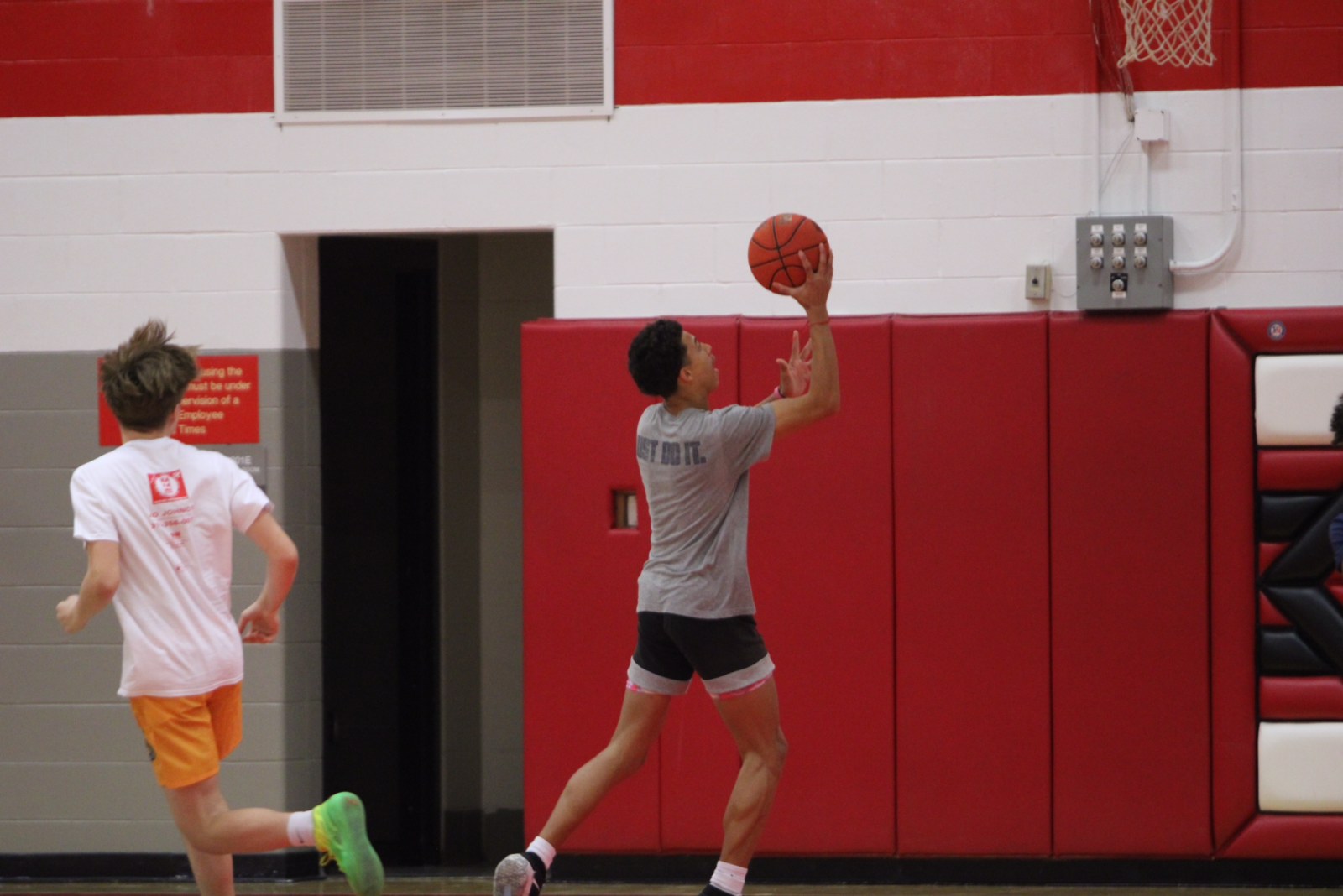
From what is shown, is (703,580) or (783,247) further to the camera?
(783,247)

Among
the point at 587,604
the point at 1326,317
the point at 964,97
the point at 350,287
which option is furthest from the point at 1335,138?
the point at 350,287

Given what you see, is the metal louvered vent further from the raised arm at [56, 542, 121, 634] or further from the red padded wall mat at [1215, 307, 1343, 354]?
the raised arm at [56, 542, 121, 634]

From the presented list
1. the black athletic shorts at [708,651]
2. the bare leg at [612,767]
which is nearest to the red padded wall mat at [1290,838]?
the black athletic shorts at [708,651]

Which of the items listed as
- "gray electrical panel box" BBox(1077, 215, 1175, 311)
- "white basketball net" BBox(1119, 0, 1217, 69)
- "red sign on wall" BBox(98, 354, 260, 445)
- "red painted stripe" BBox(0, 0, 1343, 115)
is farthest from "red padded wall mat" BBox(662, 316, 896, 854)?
"red sign on wall" BBox(98, 354, 260, 445)

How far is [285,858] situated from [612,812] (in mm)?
1180

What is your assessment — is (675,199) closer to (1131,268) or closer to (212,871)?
(1131,268)

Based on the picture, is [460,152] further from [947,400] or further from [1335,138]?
[1335,138]

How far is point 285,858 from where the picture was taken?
5.18 metres

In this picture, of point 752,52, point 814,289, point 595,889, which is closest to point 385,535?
point 595,889

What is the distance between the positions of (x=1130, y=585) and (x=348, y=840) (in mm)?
2708

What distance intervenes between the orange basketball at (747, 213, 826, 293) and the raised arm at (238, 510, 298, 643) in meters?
1.42

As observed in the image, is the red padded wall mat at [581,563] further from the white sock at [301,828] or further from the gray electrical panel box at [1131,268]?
the white sock at [301,828]

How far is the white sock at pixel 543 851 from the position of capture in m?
3.80

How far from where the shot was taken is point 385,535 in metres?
6.45
